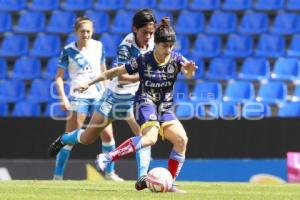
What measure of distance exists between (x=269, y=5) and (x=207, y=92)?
10.8 ft

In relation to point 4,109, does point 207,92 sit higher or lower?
higher

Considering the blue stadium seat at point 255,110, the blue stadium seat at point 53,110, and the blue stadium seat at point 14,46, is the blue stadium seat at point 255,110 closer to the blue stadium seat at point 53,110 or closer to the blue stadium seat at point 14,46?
the blue stadium seat at point 53,110

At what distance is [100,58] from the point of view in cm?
1222

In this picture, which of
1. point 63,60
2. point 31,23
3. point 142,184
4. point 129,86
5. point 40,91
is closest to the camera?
point 142,184

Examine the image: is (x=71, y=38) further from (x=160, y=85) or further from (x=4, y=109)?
(x=160, y=85)

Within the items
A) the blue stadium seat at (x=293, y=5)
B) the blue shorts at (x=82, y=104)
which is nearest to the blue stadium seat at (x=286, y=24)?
the blue stadium seat at (x=293, y=5)

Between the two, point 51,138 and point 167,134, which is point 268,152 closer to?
point 51,138

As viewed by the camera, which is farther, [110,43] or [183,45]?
[110,43]

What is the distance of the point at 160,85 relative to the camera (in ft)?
29.7

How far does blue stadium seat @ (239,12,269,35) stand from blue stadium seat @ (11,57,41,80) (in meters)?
4.34

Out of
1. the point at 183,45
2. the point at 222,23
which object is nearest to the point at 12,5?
the point at 183,45

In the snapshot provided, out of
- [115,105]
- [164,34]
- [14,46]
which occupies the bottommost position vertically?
[14,46]

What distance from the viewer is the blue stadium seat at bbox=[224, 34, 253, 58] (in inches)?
672

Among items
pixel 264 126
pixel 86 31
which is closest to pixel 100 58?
pixel 86 31
